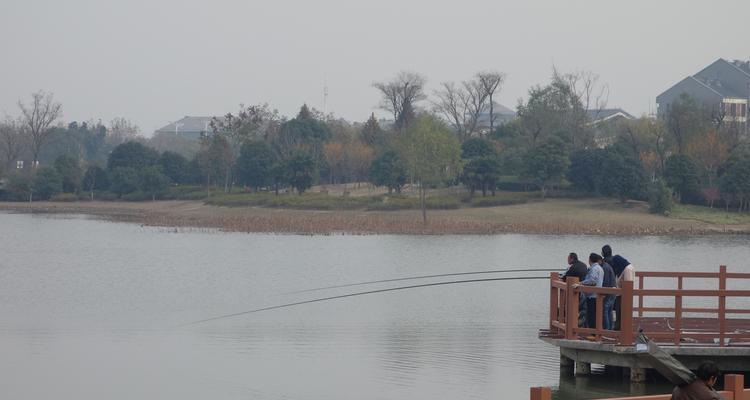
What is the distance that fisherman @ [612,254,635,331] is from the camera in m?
15.8

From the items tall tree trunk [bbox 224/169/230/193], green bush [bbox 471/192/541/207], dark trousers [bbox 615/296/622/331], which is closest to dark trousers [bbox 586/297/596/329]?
dark trousers [bbox 615/296/622/331]

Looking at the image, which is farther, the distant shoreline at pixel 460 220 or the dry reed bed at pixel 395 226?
the distant shoreline at pixel 460 220

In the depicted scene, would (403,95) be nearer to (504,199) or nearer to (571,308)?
(504,199)

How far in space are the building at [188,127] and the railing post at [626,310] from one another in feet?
496

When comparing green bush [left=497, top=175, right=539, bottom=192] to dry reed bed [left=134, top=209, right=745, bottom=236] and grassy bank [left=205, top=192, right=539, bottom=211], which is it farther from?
dry reed bed [left=134, top=209, right=745, bottom=236]

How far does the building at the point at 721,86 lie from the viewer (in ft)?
357

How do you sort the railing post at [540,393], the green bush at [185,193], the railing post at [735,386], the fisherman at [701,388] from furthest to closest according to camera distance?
1. the green bush at [185,193]
2. the railing post at [735,386]
3. the railing post at [540,393]
4. the fisherman at [701,388]

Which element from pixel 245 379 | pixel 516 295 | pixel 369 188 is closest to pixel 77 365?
pixel 245 379

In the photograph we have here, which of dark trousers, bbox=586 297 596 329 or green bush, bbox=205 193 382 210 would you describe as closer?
dark trousers, bbox=586 297 596 329

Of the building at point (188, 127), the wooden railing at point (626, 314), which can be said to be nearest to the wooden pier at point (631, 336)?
the wooden railing at point (626, 314)

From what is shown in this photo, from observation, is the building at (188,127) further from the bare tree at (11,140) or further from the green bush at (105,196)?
the green bush at (105,196)

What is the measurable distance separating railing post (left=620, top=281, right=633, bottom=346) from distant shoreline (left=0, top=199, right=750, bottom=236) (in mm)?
39907

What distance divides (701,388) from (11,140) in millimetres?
107823

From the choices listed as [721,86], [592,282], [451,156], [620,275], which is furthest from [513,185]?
[592,282]
